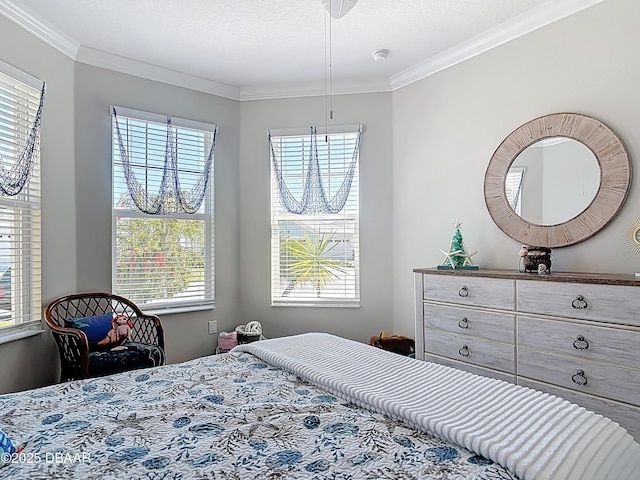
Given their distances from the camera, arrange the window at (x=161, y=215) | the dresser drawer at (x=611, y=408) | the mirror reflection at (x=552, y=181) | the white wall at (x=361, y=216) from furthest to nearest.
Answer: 1. the white wall at (x=361, y=216)
2. the window at (x=161, y=215)
3. the mirror reflection at (x=552, y=181)
4. the dresser drawer at (x=611, y=408)

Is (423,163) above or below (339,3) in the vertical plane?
below

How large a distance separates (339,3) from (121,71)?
6.95ft

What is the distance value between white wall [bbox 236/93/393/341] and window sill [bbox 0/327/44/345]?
172 cm

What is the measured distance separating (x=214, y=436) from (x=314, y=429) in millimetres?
290

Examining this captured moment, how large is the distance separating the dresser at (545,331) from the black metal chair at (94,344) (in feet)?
6.45

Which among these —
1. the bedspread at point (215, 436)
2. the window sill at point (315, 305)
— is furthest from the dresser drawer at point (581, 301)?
the window sill at point (315, 305)

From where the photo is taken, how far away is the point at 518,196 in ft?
9.68

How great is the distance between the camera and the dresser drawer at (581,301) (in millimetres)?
2033

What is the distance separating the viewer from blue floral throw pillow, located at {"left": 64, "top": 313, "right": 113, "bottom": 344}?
2.96m

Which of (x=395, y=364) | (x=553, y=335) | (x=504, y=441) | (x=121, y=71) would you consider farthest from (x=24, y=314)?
(x=553, y=335)

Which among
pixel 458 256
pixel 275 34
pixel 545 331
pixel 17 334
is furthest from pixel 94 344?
pixel 545 331

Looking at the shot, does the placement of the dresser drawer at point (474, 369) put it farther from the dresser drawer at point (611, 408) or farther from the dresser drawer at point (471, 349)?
the dresser drawer at point (611, 408)

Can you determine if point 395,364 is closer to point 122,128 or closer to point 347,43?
point 347,43

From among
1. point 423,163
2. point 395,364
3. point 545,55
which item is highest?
point 545,55
